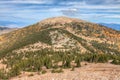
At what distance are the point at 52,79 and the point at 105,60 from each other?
99.2ft

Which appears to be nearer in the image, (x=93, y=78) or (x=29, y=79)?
(x=93, y=78)

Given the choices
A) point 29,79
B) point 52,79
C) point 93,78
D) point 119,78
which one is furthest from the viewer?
point 29,79

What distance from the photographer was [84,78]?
135 ft

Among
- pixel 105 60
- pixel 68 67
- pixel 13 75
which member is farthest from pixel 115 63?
pixel 13 75

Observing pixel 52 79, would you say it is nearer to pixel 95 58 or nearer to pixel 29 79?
pixel 29 79

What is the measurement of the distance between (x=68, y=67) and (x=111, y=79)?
26.2 m

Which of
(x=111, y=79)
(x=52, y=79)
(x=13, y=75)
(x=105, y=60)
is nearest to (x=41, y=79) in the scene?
(x=52, y=79)

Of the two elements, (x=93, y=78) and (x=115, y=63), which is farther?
(x=115, y=63)

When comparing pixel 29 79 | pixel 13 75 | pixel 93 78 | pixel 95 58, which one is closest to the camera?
pixel 93 78

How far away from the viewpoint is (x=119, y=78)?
37.9 meters

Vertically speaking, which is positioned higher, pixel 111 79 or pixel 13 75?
pixel 111 79

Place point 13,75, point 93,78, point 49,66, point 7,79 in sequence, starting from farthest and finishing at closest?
point 49,66
point 13,75
point 7,79
point 93,78

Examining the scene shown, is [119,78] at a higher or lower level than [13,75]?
higher

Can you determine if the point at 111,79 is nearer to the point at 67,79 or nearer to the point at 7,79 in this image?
the point at 67,79
